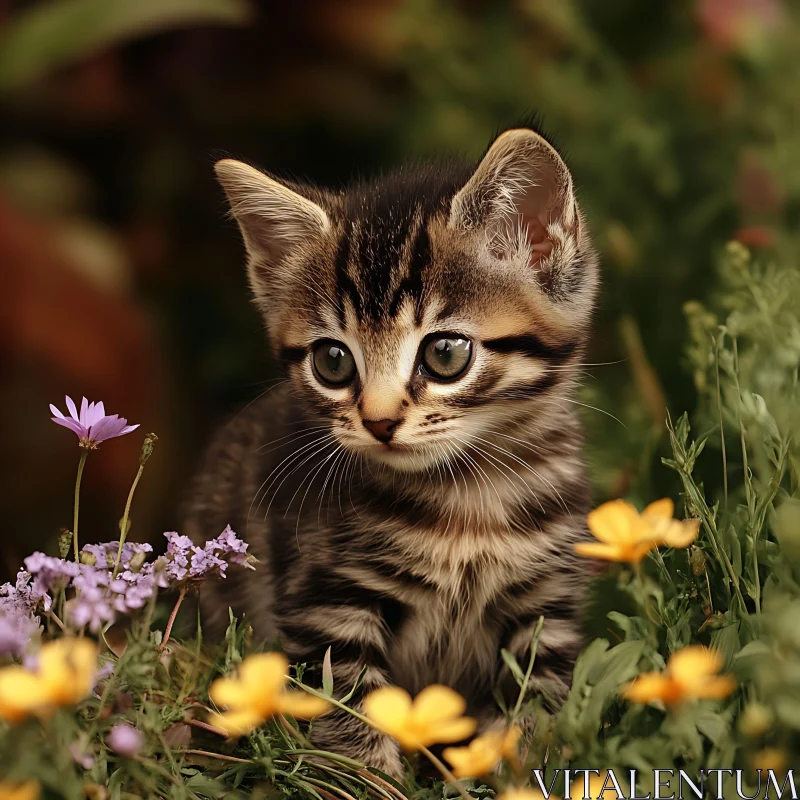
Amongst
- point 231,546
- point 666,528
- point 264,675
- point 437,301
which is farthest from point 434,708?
point 437,301

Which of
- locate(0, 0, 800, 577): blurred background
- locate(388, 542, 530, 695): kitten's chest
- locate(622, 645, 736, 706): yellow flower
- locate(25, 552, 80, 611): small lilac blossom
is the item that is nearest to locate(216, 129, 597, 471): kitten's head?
locate(388, 542, 530, 695): kitten's chest

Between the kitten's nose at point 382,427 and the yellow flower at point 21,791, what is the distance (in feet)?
2.25

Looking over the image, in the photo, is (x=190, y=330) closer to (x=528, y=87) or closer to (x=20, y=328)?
(x=20, y=328)

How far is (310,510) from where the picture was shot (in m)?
1.64

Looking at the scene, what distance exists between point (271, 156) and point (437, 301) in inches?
92.0

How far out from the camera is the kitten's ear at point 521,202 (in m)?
1.48

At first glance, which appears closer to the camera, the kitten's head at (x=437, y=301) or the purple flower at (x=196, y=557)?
the purple flower at (x=196, y=557)

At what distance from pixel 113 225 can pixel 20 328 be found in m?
0.74

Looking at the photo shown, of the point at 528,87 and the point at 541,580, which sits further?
the point at 528,87

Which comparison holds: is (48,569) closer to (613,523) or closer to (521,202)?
(613,523)

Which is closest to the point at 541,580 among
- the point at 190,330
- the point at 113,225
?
the point at 190,330

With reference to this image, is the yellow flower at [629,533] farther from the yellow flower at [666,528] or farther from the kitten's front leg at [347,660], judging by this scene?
the kitten's front leg at [347,660]

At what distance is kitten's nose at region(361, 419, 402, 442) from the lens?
1.42 meters

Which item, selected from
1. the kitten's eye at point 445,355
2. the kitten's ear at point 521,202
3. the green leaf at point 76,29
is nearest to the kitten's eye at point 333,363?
the kitten's eye at point 445,355
